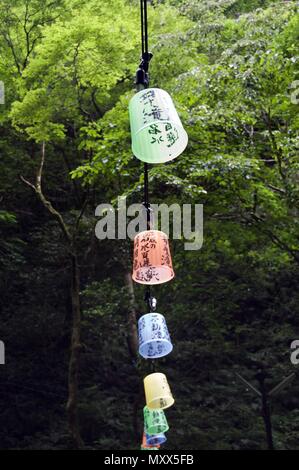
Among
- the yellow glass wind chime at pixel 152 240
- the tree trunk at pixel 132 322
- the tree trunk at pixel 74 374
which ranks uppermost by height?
the tree trunk at pixel 132 322

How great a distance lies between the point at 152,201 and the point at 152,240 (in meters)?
4.48

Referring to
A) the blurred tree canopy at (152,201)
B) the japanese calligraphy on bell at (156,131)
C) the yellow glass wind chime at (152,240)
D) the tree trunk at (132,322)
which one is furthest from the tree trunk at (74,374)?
the japanese calligraphy on bell at (156,131)

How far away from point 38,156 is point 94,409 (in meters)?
4.28

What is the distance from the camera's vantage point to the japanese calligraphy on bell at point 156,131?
3.78m

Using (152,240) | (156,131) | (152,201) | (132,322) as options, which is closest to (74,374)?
(132,322)

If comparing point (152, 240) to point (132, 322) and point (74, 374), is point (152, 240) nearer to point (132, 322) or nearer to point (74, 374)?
point (74, 374)

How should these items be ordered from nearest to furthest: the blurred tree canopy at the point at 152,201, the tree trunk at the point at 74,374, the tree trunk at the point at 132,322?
the blurred tree canopy at the point at 152,201
the tree trunk at the point at 74,374
the tree trunk at the point at 132,322

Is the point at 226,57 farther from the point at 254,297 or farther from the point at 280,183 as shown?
the point at 254,297

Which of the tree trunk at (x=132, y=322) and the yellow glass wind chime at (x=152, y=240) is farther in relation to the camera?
the tree trunk at (x=132, y=322)

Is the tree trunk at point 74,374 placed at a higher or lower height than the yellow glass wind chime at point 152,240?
higher

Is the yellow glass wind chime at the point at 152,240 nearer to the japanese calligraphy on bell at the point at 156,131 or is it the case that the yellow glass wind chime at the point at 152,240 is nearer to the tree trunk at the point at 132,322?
the japanese calligraphy on bell at the point at 156,131

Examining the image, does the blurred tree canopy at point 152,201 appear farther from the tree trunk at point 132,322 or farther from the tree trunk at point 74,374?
the tree trunk at point 74,374

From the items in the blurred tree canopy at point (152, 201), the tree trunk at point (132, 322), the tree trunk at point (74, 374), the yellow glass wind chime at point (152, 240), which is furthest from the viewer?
the tree trunk at point (132, 322)

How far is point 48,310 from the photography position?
36.2 ft
